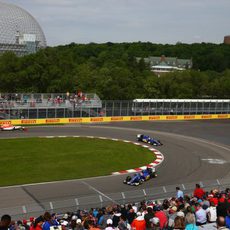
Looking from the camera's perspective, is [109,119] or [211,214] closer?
[211,214]

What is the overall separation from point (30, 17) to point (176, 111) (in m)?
95.4

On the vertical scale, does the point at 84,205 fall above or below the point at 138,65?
below

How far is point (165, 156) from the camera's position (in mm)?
34250

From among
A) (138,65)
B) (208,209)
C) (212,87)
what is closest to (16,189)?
(208,209)

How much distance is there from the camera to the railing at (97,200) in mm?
16797

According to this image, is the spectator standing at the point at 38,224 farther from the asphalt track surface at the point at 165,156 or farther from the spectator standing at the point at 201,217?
the asphalt track surface at the point at 165,156

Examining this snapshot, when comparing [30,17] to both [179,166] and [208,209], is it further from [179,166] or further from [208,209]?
[208,209]

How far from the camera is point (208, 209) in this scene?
14.4 meters

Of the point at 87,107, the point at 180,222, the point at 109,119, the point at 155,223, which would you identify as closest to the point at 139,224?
the point at 155,223

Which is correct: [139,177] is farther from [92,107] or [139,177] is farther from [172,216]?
[92,107]

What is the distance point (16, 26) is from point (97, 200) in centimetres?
11971

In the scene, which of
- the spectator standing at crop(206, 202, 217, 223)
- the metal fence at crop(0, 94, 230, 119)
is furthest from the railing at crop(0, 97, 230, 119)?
the spectator standing at crop(206, 202, 217, 223)

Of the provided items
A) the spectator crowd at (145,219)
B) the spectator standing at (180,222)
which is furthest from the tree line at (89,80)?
the spectator standing at (180,222)

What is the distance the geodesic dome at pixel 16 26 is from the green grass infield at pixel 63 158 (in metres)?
81.4
